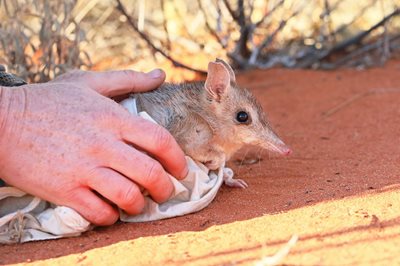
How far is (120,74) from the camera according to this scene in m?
4.54

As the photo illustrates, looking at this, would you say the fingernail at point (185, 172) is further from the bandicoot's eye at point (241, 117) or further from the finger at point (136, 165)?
the bandicoot's eye at point (241, 117)

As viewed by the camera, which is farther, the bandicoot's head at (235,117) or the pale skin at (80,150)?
the bandicoot's head at (235,117)

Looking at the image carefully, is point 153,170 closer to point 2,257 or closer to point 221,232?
point 221,232

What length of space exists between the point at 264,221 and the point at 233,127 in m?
1.09

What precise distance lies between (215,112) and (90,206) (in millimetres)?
1275

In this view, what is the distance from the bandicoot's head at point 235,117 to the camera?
15.5 ft

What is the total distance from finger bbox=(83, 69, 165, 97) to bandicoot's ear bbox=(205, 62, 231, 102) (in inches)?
14.3

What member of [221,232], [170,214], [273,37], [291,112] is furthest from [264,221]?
[273,37]

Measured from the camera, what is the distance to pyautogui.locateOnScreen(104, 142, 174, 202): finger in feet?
12.3

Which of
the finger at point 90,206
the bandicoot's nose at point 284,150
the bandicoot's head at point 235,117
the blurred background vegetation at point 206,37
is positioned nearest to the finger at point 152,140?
the finger at point 90,206

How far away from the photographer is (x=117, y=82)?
4.50m

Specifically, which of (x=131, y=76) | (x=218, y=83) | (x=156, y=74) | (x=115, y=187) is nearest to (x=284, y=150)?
(x=218, y=83)

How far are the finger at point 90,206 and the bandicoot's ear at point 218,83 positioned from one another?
→ 1247mm

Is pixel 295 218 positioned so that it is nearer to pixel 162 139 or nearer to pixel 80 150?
pixel 162 139
